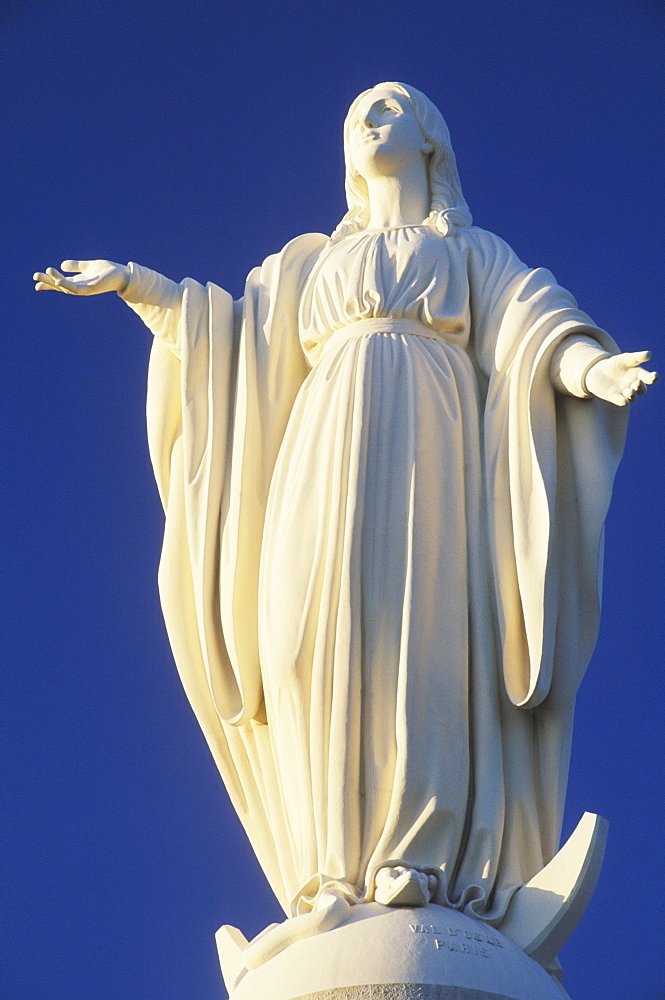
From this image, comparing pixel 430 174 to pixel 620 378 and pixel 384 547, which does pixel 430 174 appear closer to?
pixel 620 378

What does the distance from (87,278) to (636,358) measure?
303cm

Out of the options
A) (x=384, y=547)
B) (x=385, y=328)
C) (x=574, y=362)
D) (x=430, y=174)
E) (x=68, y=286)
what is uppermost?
(x=430, y=174)

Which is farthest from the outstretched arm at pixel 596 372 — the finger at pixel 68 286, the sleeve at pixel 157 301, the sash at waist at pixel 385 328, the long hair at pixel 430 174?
the finger at pixel 68 286

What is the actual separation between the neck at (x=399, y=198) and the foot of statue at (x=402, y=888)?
12.4ft

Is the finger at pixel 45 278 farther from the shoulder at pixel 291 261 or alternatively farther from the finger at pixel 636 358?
the finger at pixel 636 358

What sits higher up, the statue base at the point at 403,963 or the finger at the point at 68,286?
the finger at the point at 68,286

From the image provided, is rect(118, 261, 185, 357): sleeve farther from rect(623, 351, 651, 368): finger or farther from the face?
rect(623, 351, 651, 368): finger

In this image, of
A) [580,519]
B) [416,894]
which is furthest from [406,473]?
[416,894]

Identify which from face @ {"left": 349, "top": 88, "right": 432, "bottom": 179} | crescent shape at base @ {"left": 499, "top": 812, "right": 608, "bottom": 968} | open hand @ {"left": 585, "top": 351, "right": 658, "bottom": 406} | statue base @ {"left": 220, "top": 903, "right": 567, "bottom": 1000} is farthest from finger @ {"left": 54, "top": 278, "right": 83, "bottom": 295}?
crescent shape at base @ {"left": 499, "top": 812, "right": 608, "bottom": 968}

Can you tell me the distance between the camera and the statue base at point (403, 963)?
8109 millimetres

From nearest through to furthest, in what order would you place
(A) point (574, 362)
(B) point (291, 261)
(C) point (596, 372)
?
(C) point (596, 372), (A) point (574, 362), (B) point (291, 261)

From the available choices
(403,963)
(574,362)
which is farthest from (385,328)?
(403,963)

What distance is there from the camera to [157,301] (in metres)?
10.4

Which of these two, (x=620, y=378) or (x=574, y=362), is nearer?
Answer: (x=620, y=378)
